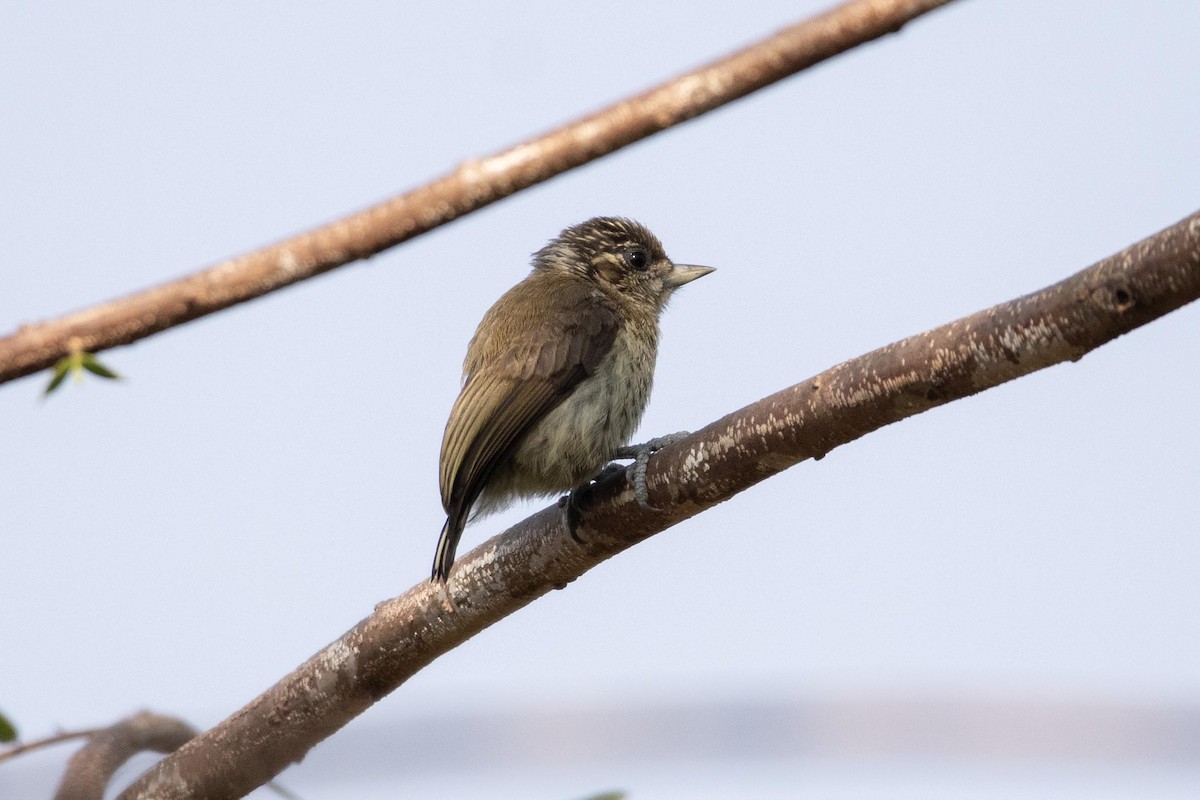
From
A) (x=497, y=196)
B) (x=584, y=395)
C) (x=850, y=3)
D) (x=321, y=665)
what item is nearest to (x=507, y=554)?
(x=321, y=665)

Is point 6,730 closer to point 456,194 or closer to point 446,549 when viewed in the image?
point 446,549

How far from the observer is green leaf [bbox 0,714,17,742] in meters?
3.60

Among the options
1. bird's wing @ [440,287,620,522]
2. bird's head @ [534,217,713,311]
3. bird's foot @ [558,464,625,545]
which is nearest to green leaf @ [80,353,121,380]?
bird's foot @ [558,464,625,545]

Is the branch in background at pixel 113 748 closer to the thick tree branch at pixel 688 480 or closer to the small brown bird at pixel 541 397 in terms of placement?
the thick tree branch at pixel 688 480

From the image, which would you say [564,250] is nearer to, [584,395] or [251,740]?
[584,395]

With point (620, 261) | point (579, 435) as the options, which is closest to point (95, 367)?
point (579, 435)

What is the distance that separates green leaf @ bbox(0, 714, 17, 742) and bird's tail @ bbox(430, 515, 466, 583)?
4.10 ft

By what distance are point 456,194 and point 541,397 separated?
2781 millimetres

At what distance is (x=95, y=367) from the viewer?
252 cm

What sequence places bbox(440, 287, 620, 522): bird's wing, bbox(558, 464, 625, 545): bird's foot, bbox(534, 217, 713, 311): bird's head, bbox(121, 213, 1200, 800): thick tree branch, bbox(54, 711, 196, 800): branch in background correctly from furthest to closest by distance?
bbox(534, 217, 713, 311): bird's head → bbox(440, 287, 620, 522): bird's wing → bbox(558, 464, 625, 545): bird's foot → bbox(54, 711, 196, 800): branch in background → bbox(121, 213, 1200, 800): thick tree branch

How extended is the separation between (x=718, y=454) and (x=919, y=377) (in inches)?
24.9

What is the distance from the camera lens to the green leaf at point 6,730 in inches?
142

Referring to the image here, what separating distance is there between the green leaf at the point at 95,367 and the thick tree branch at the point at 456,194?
0.04 metres

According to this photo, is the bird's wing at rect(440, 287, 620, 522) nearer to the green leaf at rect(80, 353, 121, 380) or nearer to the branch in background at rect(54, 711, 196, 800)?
the branch in background at rect(54, 711, 196, 800)
